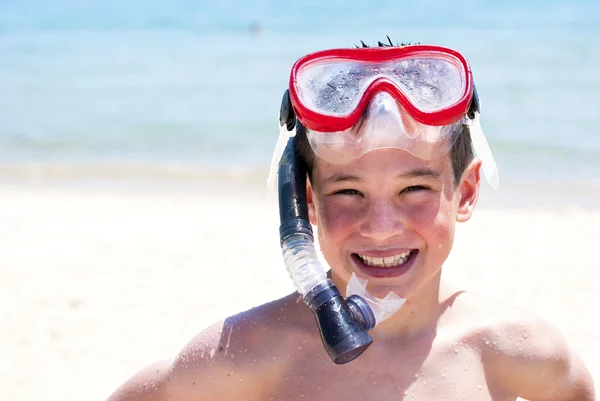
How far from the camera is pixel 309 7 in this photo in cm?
2764

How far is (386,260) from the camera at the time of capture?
2.22 meters

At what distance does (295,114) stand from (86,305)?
2.65 metres

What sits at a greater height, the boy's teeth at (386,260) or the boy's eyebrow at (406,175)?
the boy's eyebrow at (406,175)

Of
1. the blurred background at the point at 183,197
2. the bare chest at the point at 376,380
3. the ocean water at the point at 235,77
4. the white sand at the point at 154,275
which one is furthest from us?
the ocean water at the point at 235,77

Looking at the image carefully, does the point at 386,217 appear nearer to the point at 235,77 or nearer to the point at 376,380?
the point at 376,380

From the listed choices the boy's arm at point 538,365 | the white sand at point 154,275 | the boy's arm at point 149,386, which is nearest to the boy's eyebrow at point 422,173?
the boy's arm at point 538,365

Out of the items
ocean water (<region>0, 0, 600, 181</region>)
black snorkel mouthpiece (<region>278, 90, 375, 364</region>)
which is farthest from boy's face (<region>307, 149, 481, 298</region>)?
ocean water (<region>0, 0, 600, 181</region>)

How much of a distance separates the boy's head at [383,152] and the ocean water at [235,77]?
597 cm

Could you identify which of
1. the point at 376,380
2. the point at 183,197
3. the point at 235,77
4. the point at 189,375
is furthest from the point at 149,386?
the point at 235,77

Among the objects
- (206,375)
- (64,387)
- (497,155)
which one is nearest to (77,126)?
(497,155)

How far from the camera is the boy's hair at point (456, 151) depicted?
2.32 meters

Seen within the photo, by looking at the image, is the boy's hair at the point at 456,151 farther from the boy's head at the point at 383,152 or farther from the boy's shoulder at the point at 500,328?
the boy's shoulder at the point at 500,328

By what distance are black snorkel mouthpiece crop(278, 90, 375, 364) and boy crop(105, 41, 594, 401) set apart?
0.32 ft

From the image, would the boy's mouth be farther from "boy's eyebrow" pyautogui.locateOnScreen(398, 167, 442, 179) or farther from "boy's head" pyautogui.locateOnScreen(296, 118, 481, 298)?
"boy's eyebrow" pyautogui.locateOnScreen(398, 167, 442, 179)
